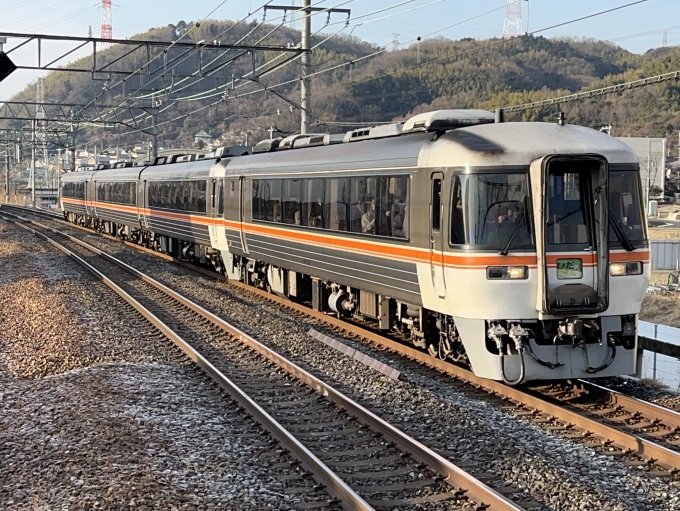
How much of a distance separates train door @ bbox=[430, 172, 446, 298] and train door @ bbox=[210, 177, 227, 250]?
33.9ft

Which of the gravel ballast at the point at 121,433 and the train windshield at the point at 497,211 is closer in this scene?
the gravel ballast at the point at 121,433

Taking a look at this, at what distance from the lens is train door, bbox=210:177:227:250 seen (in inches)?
766

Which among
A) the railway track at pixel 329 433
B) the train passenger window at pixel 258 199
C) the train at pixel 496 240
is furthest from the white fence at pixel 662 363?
the train passenger window at pixel 258 199

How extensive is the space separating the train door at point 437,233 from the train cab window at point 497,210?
1.67 ft

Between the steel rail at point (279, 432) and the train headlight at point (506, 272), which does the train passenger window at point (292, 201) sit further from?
the train headlight at point (506, 272)

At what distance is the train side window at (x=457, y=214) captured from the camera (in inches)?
357

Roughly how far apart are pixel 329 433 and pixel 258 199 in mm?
9436

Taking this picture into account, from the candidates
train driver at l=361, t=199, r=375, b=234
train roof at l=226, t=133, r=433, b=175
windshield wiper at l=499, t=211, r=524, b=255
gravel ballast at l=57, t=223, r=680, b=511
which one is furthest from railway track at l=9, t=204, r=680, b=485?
train roof at l=226, t=133, r=433, b=175

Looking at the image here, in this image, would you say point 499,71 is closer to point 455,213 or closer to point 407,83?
point 407,83

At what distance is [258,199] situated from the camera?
16641mm

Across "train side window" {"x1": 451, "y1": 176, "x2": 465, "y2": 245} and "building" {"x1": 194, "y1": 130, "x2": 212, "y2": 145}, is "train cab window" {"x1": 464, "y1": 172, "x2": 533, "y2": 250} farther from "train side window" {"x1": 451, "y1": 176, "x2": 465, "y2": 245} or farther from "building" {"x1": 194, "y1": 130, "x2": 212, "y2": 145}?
"building" {"x1": 194, "y1": 130, "x2": 212, "y2": 145}

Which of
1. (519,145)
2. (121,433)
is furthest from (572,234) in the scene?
(121,433)

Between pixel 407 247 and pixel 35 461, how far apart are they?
5.10 meters

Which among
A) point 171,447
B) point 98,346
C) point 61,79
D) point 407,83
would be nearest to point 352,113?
point 407,83
